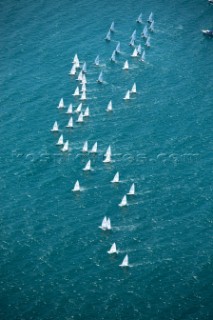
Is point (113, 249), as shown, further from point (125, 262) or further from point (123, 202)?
point (123, 202)

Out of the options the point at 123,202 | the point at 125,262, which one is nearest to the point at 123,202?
the point at 123,202

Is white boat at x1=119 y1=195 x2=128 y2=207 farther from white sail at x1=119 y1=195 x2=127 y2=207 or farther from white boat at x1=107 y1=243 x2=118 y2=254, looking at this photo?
white boat at x1=107 y1=243 x2=118 y2=254

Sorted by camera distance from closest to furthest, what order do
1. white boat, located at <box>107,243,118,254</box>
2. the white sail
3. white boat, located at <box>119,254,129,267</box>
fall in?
white boat, located at <box>119,254,129,267</box> → white boat, located at <box>107,243,118,254</box> → the white sail

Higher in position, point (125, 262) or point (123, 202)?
point (123, 202)

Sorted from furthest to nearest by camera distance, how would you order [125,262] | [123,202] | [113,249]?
[123,202], [113,249], [125,262]


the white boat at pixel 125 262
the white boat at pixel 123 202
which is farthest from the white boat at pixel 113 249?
the white boat at pixel 123 202

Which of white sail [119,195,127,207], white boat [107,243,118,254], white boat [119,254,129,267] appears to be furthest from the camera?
white sail [119,195,127,207]

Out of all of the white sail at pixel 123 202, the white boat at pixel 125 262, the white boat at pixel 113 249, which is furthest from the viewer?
the white sail at pixel 123 202

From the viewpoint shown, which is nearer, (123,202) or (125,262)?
(125,262)

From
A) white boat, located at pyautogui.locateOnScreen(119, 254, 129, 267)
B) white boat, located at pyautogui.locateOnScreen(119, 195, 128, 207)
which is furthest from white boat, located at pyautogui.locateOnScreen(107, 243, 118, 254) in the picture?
white boat, located at pyautogui.locateOnScreen(119, 195, 128, 207)

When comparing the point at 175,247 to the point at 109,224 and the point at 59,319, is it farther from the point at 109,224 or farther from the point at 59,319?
the point at 59,319

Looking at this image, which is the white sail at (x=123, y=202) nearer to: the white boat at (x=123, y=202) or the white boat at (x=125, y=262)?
the white boat at (x=123, y=202)
